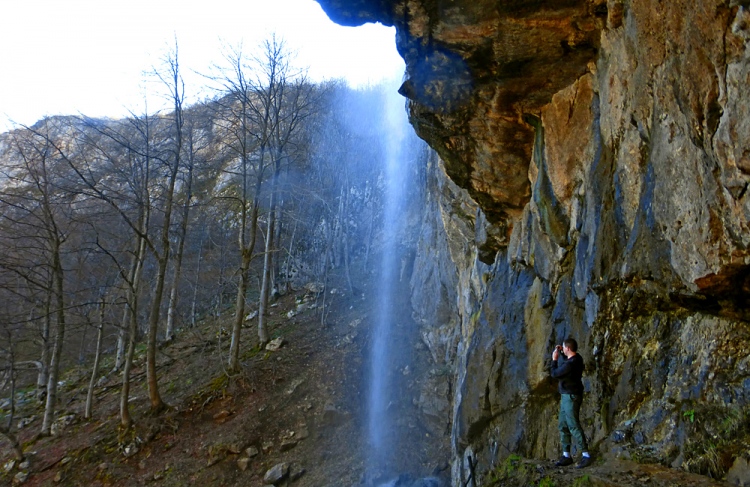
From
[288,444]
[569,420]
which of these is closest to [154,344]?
[288,444]

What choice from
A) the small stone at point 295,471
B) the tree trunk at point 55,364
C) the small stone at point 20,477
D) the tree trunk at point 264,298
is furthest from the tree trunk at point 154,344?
the small stone at point 295,471

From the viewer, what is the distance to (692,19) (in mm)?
3502

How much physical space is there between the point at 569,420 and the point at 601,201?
98.4 inches

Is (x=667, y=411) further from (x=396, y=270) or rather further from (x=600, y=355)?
(x=396, y=270)

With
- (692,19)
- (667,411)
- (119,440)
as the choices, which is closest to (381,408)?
(119,440)

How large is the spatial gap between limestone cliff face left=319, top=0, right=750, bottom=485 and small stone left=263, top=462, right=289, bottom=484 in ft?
12.8

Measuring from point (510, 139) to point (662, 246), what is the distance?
369cm

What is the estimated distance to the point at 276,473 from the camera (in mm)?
10305

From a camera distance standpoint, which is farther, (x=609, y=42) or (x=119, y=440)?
(x=119, y=440)

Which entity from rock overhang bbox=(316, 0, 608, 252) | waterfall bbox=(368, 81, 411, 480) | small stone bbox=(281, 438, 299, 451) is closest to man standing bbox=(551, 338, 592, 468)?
rock overhang bbox=(316, 0, 608, 252)

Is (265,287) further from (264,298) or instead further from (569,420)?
(569,420)

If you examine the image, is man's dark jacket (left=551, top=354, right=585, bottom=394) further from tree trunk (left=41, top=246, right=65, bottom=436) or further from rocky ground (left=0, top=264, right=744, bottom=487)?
tree trunk (left=41, top=246, right=65, bottom=436)

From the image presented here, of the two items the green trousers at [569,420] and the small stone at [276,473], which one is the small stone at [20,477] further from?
the green trousers at [569,420]

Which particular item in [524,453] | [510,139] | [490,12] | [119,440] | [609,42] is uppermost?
[490,12]
